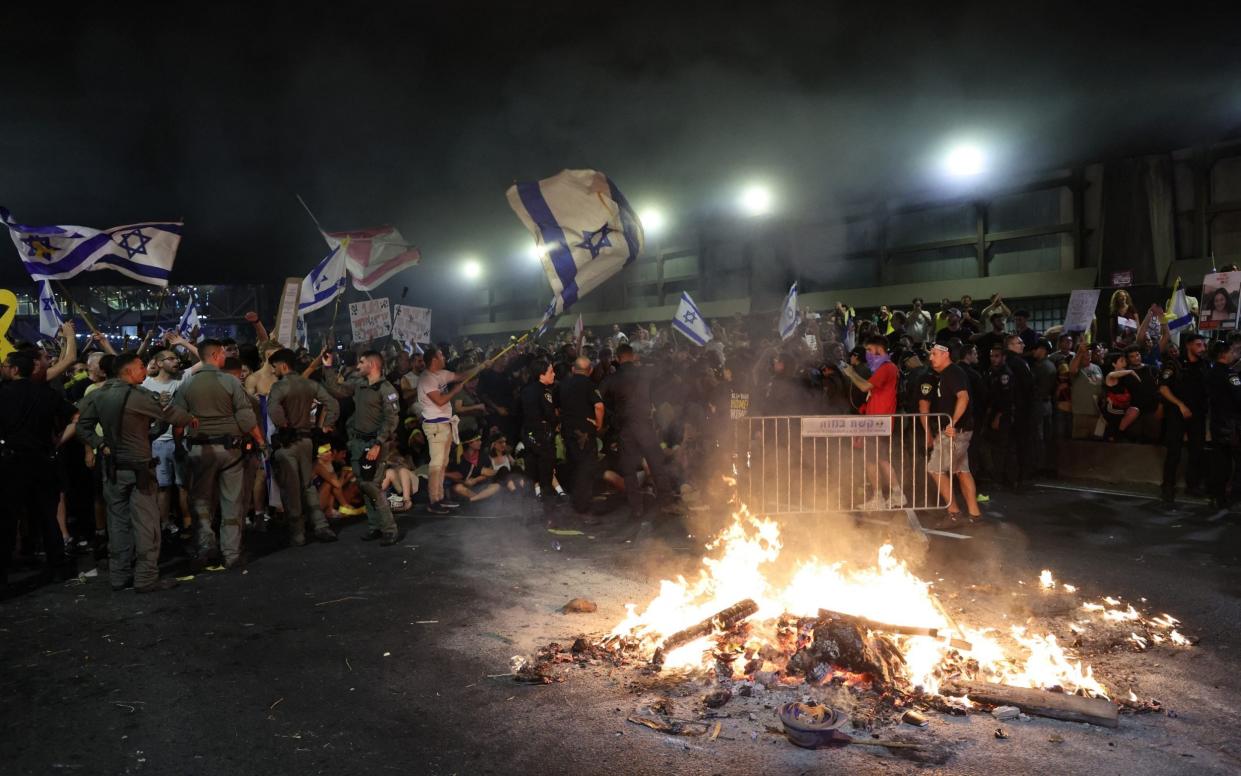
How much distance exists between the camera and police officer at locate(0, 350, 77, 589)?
6.39m

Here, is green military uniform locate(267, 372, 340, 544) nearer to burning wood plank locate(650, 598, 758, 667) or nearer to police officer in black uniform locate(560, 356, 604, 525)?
police officer in black uniform locate(560, 356, 604, 525)

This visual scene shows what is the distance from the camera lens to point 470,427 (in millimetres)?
10750

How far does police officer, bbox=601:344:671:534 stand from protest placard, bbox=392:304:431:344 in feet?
23.4

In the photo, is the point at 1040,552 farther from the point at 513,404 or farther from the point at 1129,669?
the point at 513,404

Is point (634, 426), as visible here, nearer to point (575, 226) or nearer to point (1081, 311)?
point (575, 226)

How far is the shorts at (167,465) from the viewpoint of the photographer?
7.49 m

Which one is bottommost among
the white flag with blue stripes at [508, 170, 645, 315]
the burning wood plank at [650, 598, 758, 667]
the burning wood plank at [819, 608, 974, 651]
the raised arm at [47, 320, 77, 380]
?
the burning wood plank at [650, 598, 758, 667]

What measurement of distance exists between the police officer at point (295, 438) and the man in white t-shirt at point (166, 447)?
0.98 m

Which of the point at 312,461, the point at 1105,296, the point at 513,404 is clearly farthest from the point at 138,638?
the point at 1105,296

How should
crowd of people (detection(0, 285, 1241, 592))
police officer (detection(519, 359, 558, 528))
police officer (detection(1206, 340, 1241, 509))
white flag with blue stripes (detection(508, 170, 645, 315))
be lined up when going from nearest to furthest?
crowd of people (detection(0, 285, 1241, 592)) < white flag with blue stripes (detection(508, 170, 645, 315)) < police officer (detection(1206, 340, 1241, 509)) < police officer (detection(519, 359, 558, 528))

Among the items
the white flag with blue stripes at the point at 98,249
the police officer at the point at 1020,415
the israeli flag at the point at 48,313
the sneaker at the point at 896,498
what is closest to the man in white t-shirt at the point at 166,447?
the white flag with blue stripes at the point at 98,249

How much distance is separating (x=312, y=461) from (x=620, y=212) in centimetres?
411

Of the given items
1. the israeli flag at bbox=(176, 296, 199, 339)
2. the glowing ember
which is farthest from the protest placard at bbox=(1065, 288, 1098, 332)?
the israeli flag at bbox=(176, 296, 199, 339)

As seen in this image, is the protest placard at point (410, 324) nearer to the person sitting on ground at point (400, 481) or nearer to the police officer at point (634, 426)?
the person sitting on ground at point (400, 481)
